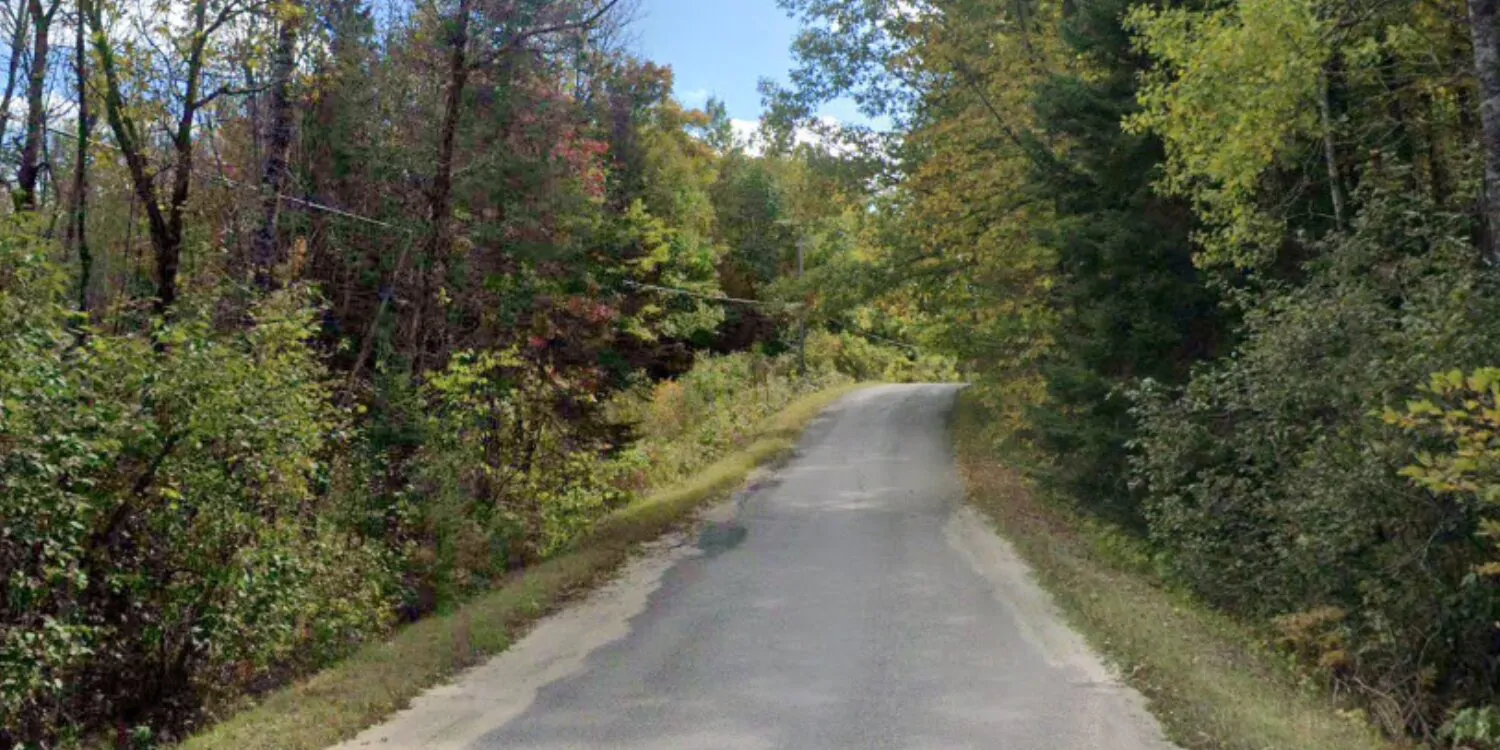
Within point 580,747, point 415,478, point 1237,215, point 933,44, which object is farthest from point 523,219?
point 580,747

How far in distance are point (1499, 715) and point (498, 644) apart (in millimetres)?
7657

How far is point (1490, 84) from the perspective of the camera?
9.38 meters

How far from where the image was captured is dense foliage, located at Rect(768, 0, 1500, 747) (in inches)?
358

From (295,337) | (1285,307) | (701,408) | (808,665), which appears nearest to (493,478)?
(295,337)

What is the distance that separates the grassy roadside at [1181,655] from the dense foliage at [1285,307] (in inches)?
21.0

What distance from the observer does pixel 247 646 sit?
9133 mm

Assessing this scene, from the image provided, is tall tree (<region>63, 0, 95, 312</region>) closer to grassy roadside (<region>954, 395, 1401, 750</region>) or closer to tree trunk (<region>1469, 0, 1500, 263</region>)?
grassy roadside (<region>954, 395, 1401, 750</region>)

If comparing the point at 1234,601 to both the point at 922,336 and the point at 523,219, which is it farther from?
the point at 922,336

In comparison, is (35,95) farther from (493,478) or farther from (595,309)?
(595,309)

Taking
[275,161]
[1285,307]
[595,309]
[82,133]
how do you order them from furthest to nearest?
1. [595,309]
2. [275,161]
3. [1285,307]
4. [82,133]

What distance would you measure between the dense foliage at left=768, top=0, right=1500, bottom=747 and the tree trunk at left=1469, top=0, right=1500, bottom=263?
0.02 meters

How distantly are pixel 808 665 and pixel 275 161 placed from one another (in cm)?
869

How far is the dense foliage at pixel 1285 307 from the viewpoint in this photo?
909 cm

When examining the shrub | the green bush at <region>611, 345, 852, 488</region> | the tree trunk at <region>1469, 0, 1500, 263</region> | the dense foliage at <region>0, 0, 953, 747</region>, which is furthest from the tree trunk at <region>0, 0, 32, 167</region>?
the tree trunk at <region>1469, 0, 1500, 263</region>
